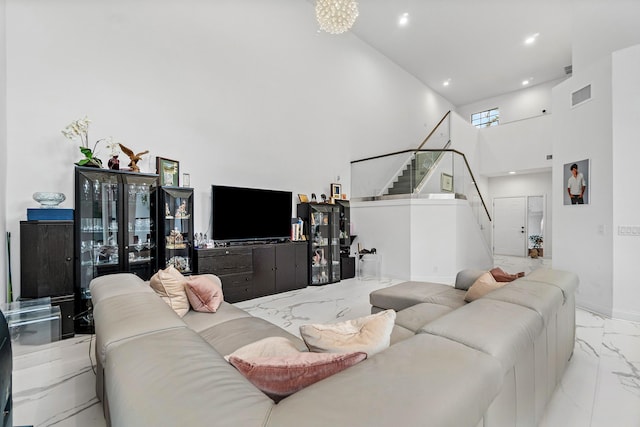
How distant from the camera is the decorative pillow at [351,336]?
117 centimetres

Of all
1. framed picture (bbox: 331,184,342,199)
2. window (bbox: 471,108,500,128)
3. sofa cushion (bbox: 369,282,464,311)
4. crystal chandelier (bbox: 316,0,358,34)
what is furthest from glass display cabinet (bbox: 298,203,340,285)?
window (bbox: 471,108,500,128)

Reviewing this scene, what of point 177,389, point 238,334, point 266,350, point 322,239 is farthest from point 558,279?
point 322,239

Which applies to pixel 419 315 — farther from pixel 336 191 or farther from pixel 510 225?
pixel 510 225

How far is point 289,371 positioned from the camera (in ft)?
3.19

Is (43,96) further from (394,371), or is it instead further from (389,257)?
(389,257)

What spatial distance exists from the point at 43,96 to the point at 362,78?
6.22m

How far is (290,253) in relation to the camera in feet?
17.3

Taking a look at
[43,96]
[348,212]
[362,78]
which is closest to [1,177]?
[43,96]

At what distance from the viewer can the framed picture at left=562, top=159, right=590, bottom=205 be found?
413cm

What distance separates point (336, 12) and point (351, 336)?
3999 millimetres

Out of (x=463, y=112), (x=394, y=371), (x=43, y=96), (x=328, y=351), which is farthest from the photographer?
(x=463, y=112)

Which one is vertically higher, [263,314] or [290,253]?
[290,253]

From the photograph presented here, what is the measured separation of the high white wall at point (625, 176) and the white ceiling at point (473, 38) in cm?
362

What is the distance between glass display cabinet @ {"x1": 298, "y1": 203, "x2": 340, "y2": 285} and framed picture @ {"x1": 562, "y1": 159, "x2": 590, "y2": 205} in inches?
149
